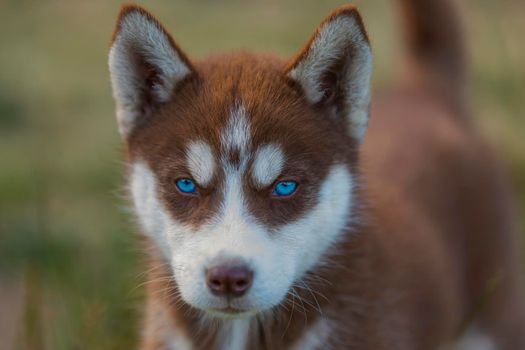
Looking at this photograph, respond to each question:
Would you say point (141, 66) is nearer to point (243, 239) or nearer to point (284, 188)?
point (284, 188)

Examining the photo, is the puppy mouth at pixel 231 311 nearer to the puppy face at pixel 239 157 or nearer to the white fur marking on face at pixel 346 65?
the puppy face at pixel 239 157

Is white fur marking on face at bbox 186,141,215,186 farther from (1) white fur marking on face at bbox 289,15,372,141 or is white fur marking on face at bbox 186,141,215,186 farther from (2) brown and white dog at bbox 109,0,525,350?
(1) white fur marking on face at bbox 289,15,372,141

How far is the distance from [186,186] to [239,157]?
26 cm

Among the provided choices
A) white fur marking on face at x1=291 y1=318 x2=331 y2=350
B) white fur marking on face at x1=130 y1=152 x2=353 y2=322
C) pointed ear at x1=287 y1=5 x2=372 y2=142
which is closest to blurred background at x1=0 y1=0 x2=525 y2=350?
white fur marking on face at x1=130 y1=152 x2=353 y2=322

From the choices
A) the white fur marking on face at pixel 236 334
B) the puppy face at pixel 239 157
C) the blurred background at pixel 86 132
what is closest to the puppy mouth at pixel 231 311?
the puppy face at pixel 239 157

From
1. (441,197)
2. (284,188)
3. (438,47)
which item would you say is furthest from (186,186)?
(438,47)

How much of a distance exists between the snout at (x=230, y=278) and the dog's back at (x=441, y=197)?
47.0 inches

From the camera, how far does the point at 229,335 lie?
4.02 meters

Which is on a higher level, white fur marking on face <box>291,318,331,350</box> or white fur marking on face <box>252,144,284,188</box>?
white fur marking on face <box>252,144,284,188</box>

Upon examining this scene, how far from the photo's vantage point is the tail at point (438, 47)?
552 centimetres

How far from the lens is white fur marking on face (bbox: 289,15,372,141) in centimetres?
372

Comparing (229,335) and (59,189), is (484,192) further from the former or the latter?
(59,189)

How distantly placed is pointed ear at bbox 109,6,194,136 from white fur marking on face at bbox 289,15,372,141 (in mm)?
495

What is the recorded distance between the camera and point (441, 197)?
500cm
